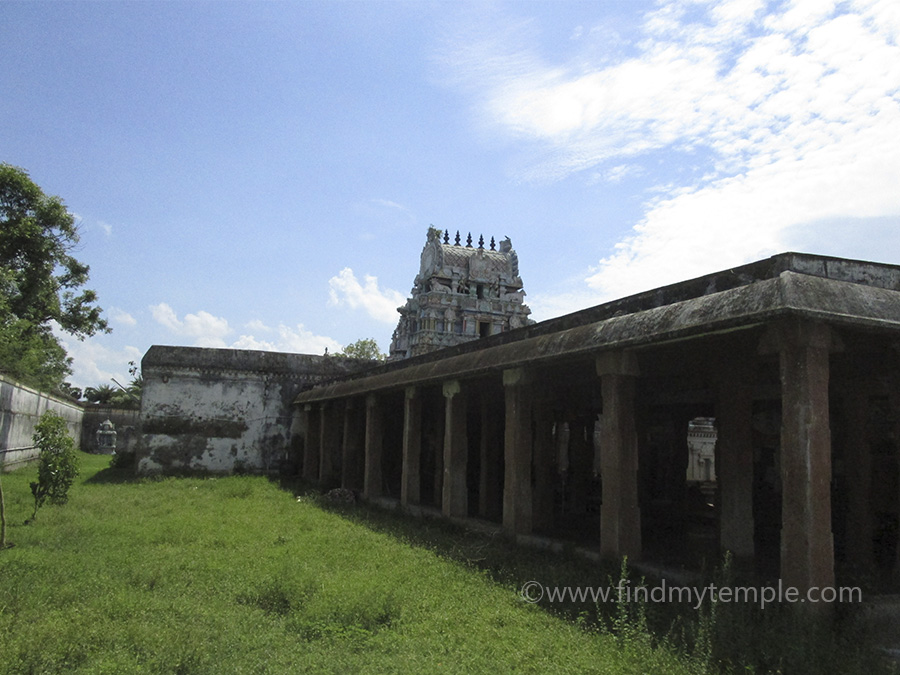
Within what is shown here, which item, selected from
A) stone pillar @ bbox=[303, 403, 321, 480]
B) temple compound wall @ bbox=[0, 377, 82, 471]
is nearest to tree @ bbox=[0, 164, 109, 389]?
temple compound wall @ bbox=[0, 377, 82, 471]

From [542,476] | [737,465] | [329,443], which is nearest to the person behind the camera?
[737,465]

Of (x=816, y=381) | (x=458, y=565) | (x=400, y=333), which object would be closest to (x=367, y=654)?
(x=458, y=565)

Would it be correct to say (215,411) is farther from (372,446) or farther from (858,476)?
(858,476)

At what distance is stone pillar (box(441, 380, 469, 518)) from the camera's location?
11.1 meters

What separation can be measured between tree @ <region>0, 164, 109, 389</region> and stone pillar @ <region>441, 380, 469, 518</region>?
14884mm

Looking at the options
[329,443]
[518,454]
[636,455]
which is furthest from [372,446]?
[636,455]

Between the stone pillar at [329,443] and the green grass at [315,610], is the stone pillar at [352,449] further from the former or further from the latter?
the green grass at [315,610]

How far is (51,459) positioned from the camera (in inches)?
458

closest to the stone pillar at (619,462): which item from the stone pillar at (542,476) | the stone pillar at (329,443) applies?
the stone pillar at (542,476)

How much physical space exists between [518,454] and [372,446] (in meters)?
6.29

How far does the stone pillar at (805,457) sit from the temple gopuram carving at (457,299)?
3197 centimetres

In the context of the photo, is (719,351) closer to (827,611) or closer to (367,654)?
(827,611)

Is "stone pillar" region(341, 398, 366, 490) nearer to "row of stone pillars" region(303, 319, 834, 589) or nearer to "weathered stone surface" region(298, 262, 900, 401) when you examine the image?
"row of stone pillars" region(303, 319, 834, 589)

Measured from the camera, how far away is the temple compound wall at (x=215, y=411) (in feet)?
65.9
